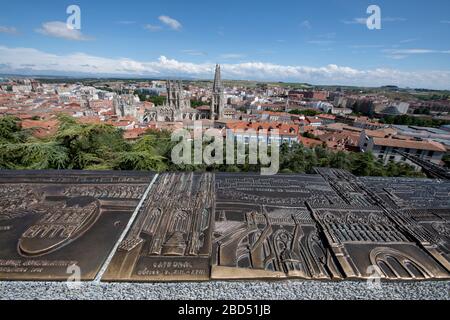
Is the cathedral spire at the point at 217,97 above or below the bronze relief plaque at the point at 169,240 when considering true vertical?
above

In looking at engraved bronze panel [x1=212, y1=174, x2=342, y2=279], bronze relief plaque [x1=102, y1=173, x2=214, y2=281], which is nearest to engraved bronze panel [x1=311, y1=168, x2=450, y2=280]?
engraved bronze panel [x1=212, y1=174, x2=342, y2=279]

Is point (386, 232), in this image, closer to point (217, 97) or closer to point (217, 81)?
point (217, 81)

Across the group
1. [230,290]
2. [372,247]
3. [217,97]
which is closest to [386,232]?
[372,247]

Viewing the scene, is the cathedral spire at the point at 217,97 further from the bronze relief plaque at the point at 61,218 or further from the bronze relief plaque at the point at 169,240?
the bronze relief plaque at the point at 169,240

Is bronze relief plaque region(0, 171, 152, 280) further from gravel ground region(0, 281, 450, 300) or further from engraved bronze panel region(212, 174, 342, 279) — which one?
engraved bronze panel region(212, 174, 342, 279)

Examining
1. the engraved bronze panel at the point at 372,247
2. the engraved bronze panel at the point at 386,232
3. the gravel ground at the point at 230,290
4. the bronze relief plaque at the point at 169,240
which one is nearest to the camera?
the gravel ground at the point at 230,290

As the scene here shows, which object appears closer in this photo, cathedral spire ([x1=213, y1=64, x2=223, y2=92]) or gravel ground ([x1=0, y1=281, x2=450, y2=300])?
gravel ground ([x1=0, y1=281, x2=450, y2=300])

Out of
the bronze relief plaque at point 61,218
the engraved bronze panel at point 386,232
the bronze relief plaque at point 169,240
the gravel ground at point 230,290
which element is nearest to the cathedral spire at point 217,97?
the bronze relief plaque at point 61,218
